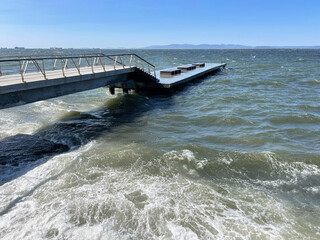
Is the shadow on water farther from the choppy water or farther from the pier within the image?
the pier

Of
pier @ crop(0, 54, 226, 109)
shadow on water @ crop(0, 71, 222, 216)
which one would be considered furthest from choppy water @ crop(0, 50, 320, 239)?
pier @ crop(0, 54, 226, 109)

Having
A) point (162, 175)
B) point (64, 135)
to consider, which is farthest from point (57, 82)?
point (162, 175)

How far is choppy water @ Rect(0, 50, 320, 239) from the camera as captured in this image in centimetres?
574

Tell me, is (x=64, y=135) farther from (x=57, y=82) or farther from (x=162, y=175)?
(x=162, y=175)

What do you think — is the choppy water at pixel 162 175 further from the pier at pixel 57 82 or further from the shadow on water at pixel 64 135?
the pier at pixel 57 82

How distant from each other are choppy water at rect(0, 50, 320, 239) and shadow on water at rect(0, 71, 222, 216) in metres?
0.05

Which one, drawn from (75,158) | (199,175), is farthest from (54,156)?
(199,175)

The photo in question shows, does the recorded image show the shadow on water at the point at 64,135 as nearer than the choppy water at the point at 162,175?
No

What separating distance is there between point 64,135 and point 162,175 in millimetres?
6371

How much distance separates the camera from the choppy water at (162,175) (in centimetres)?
574

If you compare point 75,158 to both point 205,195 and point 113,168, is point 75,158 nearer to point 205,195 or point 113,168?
point 113,168

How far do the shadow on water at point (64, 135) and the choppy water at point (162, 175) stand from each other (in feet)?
0.18

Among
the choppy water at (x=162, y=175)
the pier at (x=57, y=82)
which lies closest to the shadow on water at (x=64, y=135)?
the choppy water at (x=162, y=175)

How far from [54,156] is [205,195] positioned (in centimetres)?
611
